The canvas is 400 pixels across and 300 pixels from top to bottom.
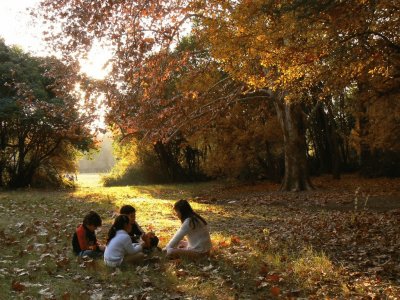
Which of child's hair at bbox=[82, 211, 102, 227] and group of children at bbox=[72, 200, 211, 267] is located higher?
child's hair at bbox=[82, 211, 102, 227]

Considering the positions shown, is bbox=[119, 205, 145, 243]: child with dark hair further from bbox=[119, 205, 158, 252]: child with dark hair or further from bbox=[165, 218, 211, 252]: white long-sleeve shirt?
bbox=[165, 218, 211, 252]: white long-sleeve shirt

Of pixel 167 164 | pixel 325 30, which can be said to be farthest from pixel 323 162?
pixel 325 30

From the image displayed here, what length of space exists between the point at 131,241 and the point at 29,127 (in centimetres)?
2301

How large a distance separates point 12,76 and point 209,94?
12.8m

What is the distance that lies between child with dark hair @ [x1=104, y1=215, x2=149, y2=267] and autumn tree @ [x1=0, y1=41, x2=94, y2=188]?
16.9 meters

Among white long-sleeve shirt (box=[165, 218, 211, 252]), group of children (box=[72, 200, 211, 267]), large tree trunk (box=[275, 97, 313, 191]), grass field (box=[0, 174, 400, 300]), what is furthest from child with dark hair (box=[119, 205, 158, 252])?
large tree trunk (box=[275, 97, 313, 191])

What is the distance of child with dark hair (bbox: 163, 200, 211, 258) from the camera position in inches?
281

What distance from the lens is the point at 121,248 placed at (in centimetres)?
677

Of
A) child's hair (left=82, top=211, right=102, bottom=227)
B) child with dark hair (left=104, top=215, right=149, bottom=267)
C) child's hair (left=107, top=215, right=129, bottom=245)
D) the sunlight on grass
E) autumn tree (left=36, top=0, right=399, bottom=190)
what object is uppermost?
autumn tree (left=36, top=0, right=399, bottom=190)

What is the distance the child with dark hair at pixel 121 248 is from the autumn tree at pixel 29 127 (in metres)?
16.9

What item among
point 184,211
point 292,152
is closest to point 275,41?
point 184,211

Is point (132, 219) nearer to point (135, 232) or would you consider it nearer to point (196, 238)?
point (135, 232)

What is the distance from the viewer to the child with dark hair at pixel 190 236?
7.15m

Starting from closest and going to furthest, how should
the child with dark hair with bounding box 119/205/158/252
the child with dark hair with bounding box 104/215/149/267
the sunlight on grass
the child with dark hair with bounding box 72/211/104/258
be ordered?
the sunlight on grass, the child with dark hair with bounding box 104/215/149/267, the child with dark hair with bounding box 72/211/104/258, the child with dark hair with bounding box 119/205/158/252
